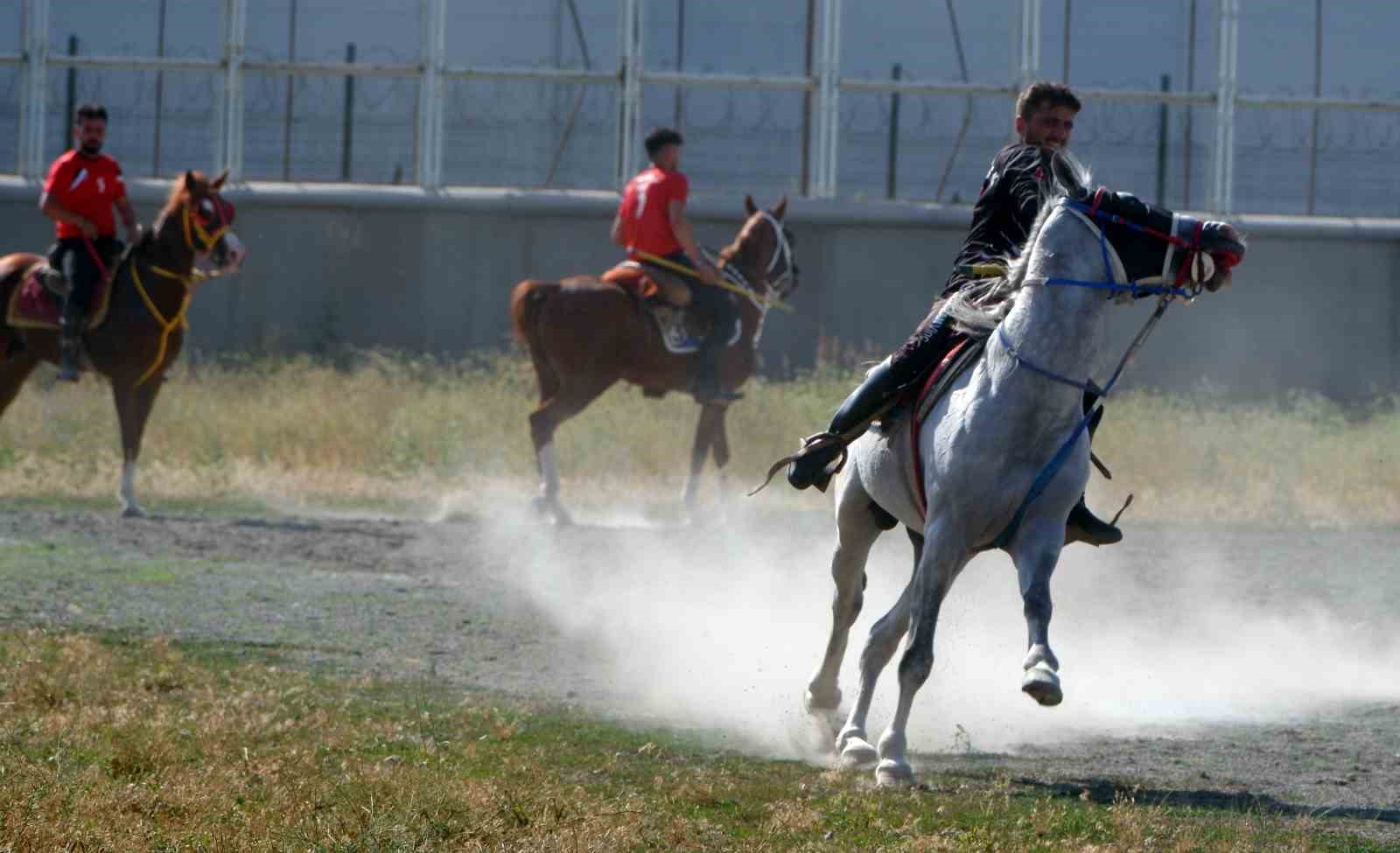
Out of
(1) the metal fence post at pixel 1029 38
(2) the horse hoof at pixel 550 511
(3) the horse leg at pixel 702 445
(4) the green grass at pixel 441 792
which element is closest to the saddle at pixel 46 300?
(2) the horse hoof at pixel 550 511

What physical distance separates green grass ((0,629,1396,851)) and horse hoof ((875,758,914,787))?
0.08 m

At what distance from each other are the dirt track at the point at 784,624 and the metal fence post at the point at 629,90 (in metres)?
8.39

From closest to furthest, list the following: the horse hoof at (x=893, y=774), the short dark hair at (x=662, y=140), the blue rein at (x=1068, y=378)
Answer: the blue rein at (x=1068, y=378) < the horse hoof at (x=893, y=774) < the short dark hair at (x=662, y=140)

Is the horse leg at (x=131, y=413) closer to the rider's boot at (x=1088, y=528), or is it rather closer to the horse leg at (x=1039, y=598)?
the rider's boot at (x=1088, y=528)

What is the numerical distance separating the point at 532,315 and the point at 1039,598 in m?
11.3

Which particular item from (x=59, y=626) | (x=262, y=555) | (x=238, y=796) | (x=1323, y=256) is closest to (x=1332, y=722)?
(x=238, y=796)

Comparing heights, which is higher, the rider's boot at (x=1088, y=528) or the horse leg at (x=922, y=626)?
the rider's boot at (x=1088, y=528)

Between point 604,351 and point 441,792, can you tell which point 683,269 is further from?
point 441,792

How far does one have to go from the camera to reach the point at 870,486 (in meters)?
8.34

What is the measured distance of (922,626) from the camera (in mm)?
7562

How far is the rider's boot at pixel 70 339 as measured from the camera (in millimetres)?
16766

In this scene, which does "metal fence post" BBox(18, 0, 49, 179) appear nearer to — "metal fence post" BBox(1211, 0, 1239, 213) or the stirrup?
"metal fence post" BBox(1211, 0, 1239, 213)

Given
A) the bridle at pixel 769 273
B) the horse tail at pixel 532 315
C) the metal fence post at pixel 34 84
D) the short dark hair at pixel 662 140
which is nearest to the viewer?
the short dark hair at pixel 662 140

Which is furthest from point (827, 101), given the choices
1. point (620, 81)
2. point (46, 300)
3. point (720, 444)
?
point (46, 300)
